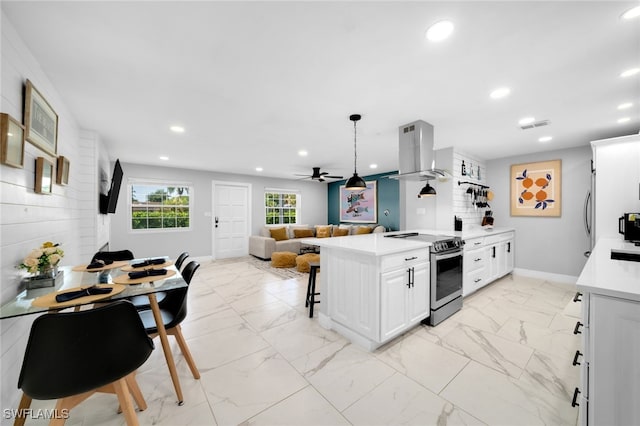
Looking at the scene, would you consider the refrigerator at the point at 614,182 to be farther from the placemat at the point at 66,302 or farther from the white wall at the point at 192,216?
the white wall at the point at 192,216

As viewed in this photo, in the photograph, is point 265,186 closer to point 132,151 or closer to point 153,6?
point 132,151

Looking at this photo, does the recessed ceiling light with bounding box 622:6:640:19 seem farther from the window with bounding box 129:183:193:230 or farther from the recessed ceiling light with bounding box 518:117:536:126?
the window with bounding box 129:183:193:230

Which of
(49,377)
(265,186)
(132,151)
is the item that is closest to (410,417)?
(49,377)

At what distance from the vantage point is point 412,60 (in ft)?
5.98

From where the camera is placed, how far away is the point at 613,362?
104cm

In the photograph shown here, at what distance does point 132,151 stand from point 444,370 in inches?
226

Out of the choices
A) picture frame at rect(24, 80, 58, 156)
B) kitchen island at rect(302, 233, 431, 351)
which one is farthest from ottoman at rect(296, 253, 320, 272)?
picture frame at rect(24, 80, 58, 156)

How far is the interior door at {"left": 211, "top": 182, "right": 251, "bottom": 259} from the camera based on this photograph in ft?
22.2

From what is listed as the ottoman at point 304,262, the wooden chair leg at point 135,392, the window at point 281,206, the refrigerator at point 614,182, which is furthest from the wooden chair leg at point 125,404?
the window at point 281,206

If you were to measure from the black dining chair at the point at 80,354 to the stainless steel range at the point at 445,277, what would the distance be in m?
2.64

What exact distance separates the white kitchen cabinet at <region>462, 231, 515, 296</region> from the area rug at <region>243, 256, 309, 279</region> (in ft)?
9.40

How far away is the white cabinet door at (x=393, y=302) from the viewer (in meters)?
2.21

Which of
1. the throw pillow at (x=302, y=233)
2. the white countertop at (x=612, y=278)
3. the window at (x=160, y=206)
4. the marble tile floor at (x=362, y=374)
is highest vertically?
the window at (x=160, y=206)


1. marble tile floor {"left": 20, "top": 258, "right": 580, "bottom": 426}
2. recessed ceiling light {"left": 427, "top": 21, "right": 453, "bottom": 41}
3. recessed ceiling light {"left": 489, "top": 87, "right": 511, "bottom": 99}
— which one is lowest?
marble tile floor {"left": 20, "top": 258, "right": 580, "bottom": 426}
